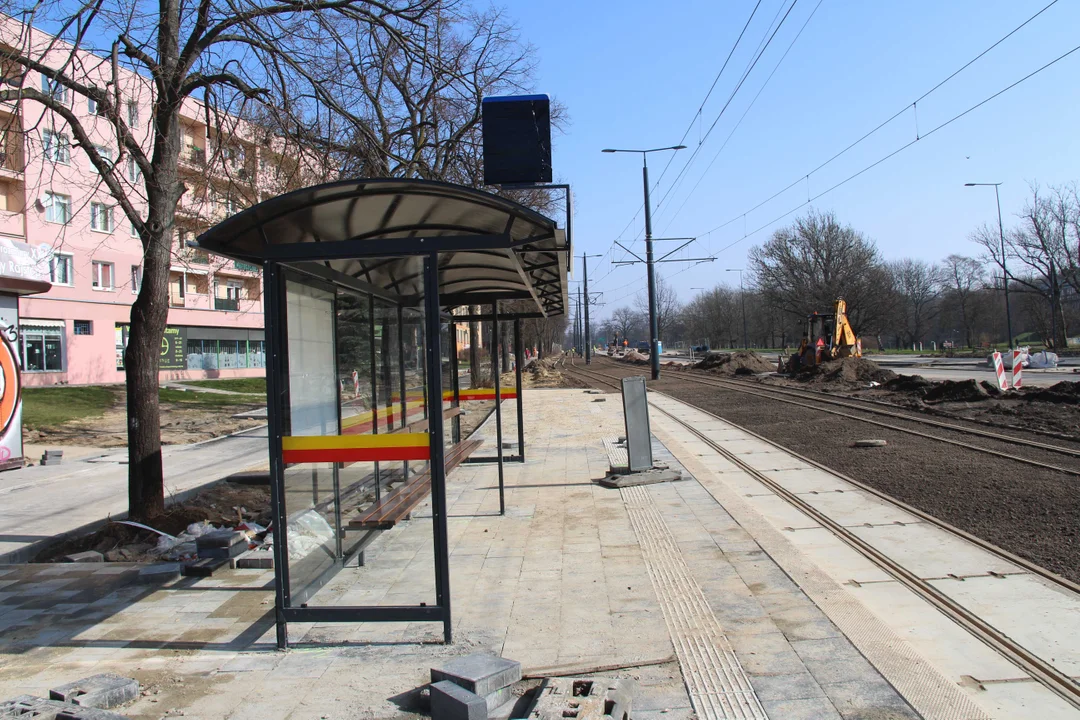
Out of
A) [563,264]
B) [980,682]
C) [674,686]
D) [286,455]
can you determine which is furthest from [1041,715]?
[563,264]

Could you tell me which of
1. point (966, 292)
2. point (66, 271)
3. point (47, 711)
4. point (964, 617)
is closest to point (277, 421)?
point (47, 711)

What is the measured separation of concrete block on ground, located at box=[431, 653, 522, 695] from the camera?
363 cm

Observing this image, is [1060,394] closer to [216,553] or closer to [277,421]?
[216,553]

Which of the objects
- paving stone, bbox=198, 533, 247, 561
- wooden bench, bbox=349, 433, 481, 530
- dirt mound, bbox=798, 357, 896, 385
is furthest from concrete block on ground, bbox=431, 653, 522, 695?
dirt mound, bbox=798, 357, 896, 385

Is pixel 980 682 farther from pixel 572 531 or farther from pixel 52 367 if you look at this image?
pixel 52 367

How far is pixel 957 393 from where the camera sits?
61.3 ft

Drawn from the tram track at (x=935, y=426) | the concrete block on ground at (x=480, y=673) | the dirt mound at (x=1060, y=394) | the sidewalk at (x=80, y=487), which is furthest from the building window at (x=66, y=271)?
the concrete block on ground at (x=480, y=673)

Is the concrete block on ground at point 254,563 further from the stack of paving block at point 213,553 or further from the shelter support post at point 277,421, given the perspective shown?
the shelter support post at point 277,421

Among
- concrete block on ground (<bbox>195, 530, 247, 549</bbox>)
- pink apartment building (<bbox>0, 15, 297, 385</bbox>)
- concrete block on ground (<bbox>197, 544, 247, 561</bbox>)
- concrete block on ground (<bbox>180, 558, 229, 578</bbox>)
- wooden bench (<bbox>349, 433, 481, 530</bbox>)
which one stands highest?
pink apartment building (<bbox>0, 15, 297, 385</bbox>)

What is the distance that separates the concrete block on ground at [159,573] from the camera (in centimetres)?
596

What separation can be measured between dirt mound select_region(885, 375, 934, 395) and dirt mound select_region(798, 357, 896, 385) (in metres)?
2.09

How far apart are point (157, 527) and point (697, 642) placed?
5725mm

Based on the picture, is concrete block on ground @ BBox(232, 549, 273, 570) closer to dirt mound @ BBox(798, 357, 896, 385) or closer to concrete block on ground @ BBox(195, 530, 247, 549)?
concrete block on ground @ BBox(195, 530, 247, 549)

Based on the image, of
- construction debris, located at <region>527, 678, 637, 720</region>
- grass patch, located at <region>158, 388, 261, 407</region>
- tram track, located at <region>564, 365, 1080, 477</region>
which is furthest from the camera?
grass patch, located at <region>158, 388, 261, 407</region>
